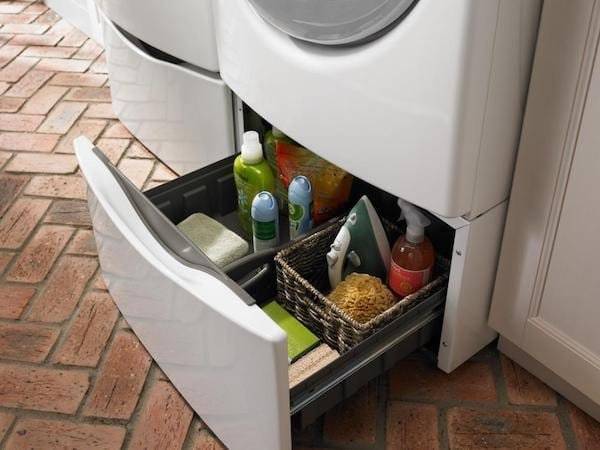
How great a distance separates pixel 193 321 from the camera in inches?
41.1

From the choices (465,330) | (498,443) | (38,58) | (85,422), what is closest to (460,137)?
(465,330)

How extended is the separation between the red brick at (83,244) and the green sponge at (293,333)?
0.49 metres

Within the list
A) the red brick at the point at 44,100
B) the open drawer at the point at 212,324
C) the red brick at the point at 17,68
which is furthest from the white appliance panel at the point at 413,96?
the red brick at the point at 17,68

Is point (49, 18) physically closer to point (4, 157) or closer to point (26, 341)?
point (4, 157)

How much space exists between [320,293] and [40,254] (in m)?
0.69

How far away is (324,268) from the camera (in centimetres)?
130

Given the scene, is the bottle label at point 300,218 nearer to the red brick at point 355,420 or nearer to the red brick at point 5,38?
the red brick at point 355,420

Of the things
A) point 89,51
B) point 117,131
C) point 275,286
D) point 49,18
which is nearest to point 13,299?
point 275,286

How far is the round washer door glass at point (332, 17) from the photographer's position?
3.05ft

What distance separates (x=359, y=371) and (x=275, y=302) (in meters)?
0.25

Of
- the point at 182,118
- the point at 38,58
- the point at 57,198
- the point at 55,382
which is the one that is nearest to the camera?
the point at 55,382

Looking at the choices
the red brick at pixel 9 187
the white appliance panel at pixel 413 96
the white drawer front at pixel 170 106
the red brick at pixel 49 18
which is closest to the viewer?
the white appliance panel at pixel 413 96

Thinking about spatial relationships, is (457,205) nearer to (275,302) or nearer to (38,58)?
(275,302)

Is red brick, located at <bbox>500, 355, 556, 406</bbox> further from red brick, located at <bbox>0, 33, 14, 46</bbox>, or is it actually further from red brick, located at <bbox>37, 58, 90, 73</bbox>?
red brick, located at <bbox>0, 33, 14, 46</bbox>
